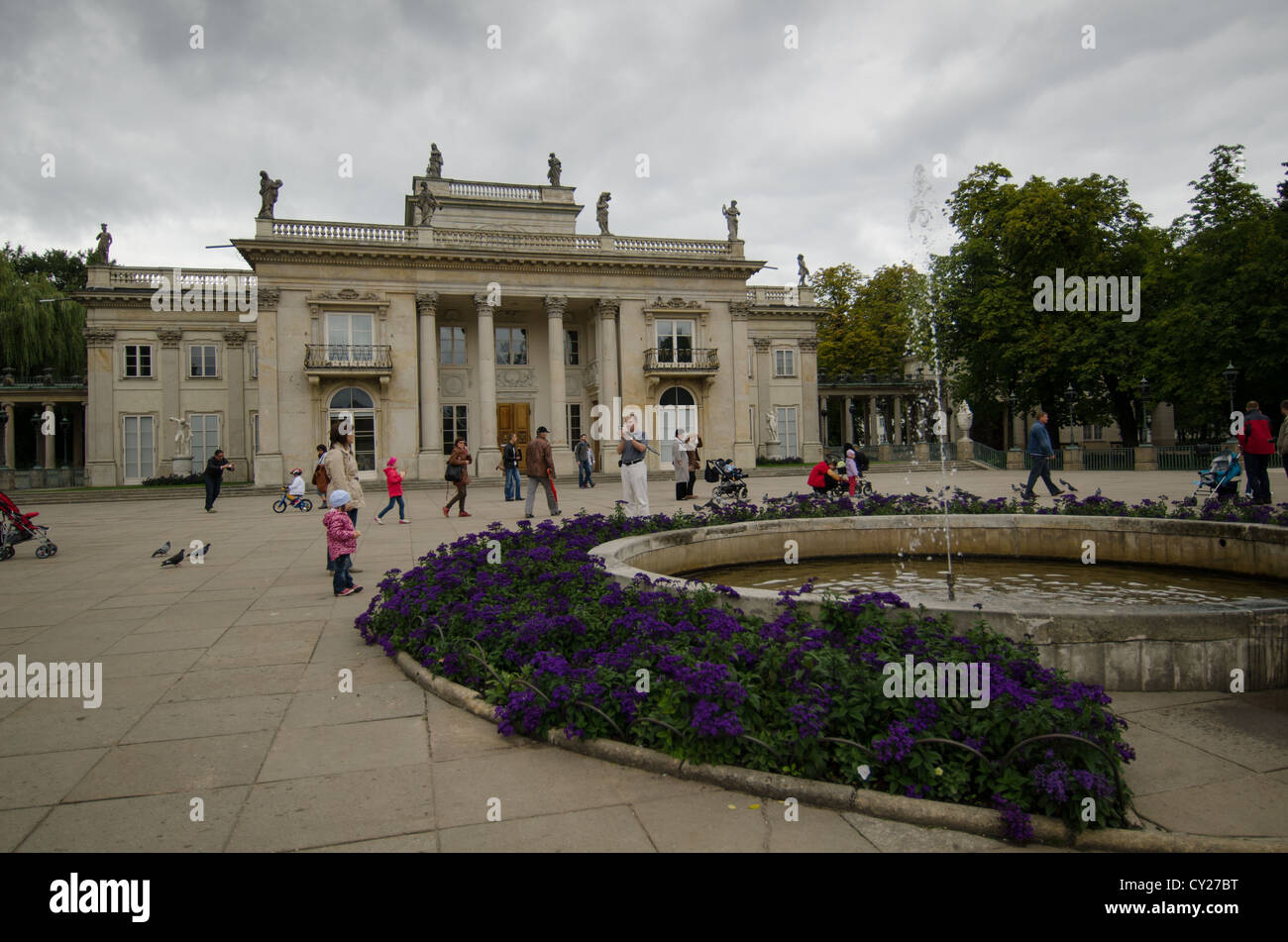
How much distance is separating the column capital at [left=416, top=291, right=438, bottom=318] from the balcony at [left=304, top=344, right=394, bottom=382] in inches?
93.0

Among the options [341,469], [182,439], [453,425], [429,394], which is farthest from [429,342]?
[341,469]

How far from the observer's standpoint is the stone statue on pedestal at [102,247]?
3956 centimetres

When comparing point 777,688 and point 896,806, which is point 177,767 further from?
point 896,806

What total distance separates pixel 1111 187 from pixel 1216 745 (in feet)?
134

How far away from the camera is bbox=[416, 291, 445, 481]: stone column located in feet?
115

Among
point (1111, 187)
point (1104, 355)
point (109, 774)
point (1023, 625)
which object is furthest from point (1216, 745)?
point (1111, 187)

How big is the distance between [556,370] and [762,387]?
1444 cm

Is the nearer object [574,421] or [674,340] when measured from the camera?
[674,340]

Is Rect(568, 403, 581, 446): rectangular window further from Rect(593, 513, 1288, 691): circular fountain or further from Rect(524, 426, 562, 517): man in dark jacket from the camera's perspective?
Rect(593, 513, 1288, 691): circular fountain

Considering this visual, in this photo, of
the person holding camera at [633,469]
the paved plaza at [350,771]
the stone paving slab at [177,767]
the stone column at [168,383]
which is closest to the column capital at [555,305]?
the stone column at [168,383]

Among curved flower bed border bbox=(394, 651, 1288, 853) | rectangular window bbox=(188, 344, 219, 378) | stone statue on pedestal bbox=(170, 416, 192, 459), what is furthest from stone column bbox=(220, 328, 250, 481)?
curved flower bed border bbox=(394, 651, 1288, 853)

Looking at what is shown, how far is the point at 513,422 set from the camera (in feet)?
128
